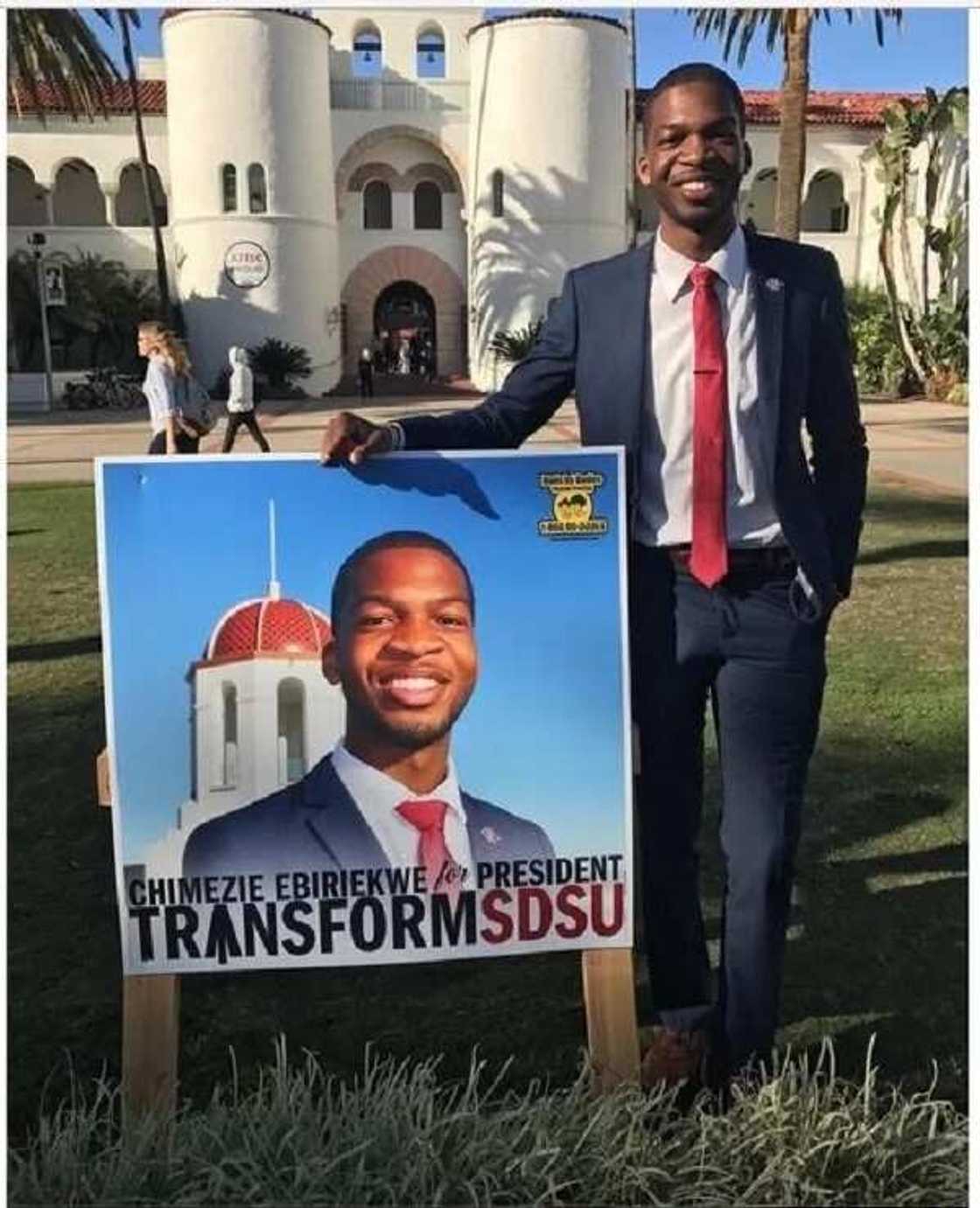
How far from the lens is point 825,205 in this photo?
27125 millimetres

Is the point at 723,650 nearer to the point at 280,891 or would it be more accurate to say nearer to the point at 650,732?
the point at 650,732

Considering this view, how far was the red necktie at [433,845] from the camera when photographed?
2.43 m

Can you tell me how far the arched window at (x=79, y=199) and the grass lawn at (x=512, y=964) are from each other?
26492 millimetres

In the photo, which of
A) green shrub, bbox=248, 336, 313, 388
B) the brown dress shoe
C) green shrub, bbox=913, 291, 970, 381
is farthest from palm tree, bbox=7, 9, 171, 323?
green shrub, bbox=913, 291, 970, 381

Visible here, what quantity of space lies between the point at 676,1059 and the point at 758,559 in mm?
1041

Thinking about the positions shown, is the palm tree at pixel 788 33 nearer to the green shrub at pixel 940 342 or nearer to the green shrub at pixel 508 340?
the green shrub at pixel 508 340

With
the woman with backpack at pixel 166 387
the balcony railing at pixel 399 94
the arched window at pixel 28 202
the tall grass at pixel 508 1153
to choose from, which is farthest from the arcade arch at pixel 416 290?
the tall grass at pixel 508 1153

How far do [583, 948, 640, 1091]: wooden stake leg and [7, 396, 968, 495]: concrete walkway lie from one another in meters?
8.47

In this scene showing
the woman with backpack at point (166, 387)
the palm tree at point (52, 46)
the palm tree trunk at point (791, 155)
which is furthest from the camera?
the woman with backpack at point (166, 387)

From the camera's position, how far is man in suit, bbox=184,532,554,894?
235 centimetres

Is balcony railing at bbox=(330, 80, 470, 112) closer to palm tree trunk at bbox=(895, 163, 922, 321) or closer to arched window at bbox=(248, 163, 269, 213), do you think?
arched window at bbox=(248, 163, 269, 213)

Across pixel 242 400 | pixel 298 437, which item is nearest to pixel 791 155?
pixel 242 400

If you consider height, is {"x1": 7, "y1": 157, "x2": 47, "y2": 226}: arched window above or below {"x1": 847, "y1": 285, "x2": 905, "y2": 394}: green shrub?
above

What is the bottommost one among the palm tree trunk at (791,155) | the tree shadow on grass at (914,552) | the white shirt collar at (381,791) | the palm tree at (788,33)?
the tree shadow on grass at (914,552)
